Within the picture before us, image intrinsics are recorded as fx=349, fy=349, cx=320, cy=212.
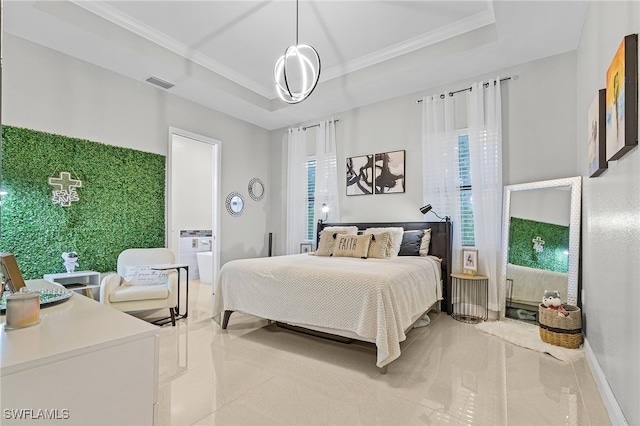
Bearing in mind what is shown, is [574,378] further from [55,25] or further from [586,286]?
[55,25]

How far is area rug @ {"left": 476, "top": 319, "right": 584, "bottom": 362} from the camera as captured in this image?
2.84 m

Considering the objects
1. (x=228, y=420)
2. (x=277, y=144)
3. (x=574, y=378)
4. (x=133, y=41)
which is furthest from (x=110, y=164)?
(x=574, y=378)

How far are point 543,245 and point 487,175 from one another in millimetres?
945

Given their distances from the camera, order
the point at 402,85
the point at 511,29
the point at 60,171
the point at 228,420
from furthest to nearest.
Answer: the point at 402,85 < the point at 60,171 < the point at 511,29 < the point at 228,420

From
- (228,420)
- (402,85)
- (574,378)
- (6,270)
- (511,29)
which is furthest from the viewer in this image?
(402,85)

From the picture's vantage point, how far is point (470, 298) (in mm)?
4070

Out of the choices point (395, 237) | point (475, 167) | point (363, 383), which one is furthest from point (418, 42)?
point (363, 383)

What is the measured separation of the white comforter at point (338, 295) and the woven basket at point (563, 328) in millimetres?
1002

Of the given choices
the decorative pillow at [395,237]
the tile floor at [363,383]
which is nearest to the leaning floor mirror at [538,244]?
the tile floor at [363,383]

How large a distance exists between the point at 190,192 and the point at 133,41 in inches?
139

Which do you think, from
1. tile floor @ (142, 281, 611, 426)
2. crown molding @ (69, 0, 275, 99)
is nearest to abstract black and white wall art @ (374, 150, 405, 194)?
crown molding @ (69, 0, 275, 99)

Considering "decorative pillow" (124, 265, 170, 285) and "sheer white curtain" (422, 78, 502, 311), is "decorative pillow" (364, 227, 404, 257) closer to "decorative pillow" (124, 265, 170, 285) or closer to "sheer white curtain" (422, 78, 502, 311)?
"sheer white curtain" (422, 78, 502, 311)

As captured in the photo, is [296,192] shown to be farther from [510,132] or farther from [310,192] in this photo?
[510,132]

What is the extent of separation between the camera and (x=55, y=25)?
10.5 ft
